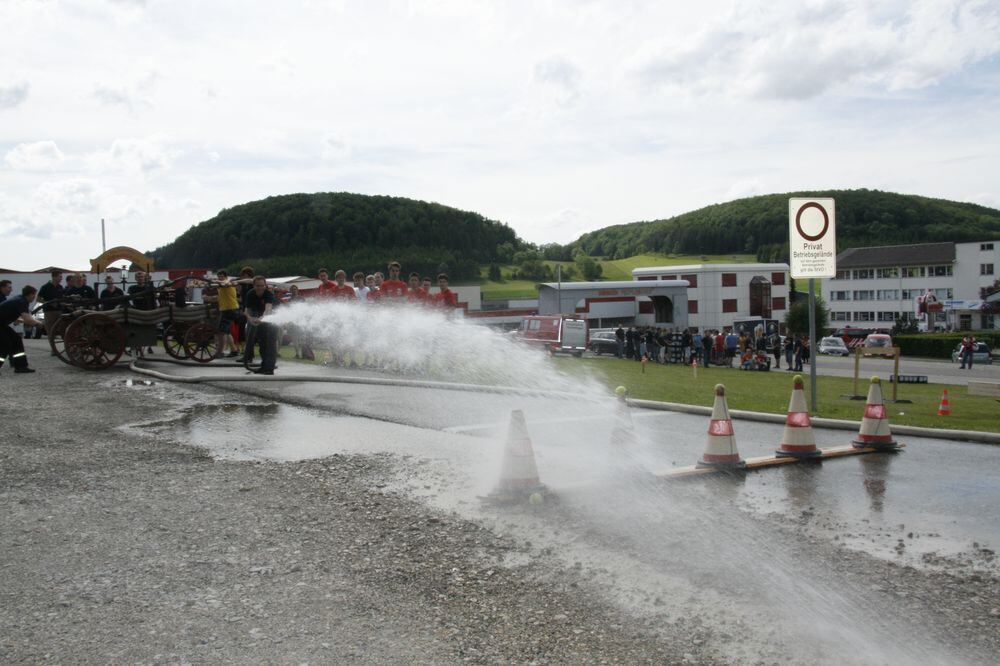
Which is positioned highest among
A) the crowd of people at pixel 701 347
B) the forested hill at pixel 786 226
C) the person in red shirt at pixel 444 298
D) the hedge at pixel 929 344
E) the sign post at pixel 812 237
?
the forested hill at pixel 786 226

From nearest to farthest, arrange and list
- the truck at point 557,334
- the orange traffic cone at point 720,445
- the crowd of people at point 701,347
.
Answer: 1. the orange traffic cone at point 720,445
2. the truck at point 557,334
3. the crowd of people at point 701,347

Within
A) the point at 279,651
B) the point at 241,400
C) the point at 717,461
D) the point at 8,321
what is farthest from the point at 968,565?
the point at 8,321

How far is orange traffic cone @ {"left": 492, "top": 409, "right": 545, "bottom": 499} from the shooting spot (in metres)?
7.22

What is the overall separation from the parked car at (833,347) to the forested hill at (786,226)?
316 ft

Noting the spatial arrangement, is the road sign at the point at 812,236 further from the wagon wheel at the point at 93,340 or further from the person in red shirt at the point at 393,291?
the wagon wheel at the point at 93,340

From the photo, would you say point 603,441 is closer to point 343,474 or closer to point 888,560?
point 343,474

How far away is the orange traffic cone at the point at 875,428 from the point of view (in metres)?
9.77

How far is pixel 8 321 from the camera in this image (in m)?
15.7

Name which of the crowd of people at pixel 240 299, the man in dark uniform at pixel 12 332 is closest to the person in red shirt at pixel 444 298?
the crowd of people at pixel 240 299

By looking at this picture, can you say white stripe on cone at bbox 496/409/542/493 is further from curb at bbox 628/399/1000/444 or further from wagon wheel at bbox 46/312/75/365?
wagon wheel at bbox 46/312/75/365

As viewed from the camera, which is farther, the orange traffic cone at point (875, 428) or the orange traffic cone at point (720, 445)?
the orange traffic cone at point (875, 428)

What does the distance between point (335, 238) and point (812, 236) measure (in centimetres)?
8931

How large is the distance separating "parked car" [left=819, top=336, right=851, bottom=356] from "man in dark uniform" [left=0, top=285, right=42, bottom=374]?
50.1 m

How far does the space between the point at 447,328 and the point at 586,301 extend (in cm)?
5049
